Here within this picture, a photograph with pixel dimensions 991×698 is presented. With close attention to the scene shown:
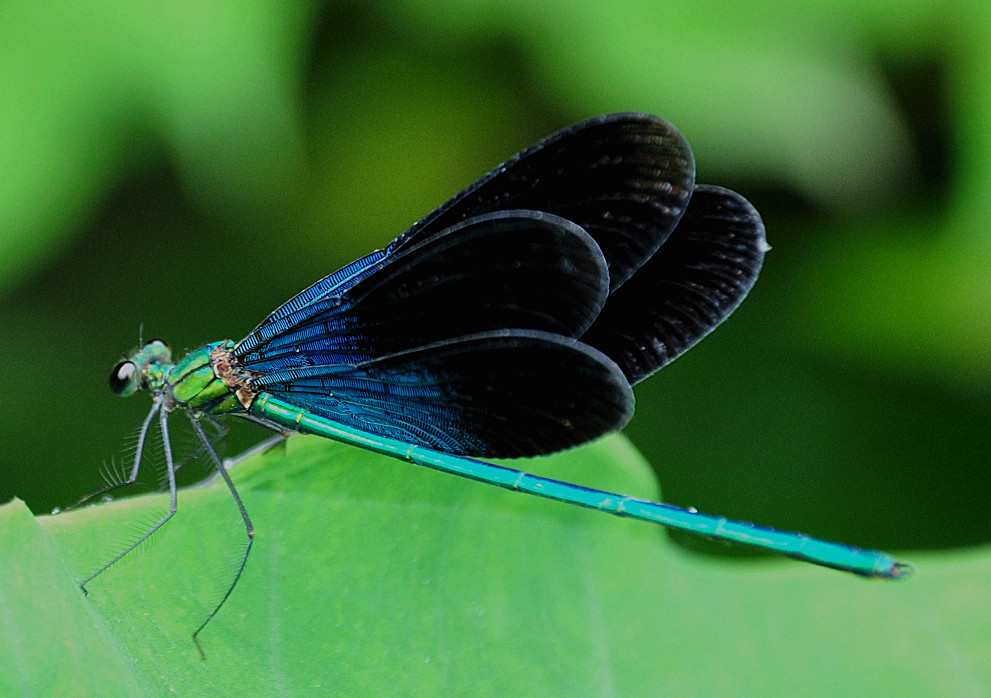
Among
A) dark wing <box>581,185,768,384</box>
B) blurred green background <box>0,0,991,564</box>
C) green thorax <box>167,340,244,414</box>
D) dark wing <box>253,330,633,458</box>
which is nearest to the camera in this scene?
dark wing <box>253,330,633,458</box>

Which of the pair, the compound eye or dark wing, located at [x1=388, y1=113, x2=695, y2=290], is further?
the compound eye

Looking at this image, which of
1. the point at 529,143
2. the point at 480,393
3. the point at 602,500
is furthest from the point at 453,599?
the point at 529,143

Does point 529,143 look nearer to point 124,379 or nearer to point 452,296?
point 452,296

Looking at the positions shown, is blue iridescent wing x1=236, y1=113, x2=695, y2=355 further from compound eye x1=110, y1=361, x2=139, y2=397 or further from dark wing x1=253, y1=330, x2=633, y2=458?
compound eye x1=110, y1=361, x2=139, y2=397

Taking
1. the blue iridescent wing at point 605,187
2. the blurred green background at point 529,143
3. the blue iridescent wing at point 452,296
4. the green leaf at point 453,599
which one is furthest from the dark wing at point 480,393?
the blurred green background at point 529,143

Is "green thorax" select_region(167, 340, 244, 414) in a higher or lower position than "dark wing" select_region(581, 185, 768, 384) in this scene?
higher

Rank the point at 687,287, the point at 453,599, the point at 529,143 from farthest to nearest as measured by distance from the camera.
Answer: the point at 529,143
the point at 687,287
the point at 453,599

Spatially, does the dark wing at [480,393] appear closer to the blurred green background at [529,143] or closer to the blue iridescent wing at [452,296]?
the blue iridescent wing at [452,296]

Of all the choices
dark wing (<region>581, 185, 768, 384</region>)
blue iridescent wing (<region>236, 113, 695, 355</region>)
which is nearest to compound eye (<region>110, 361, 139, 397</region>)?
blue iridescent wing (<region>236, 113, 695, 355</region>)
